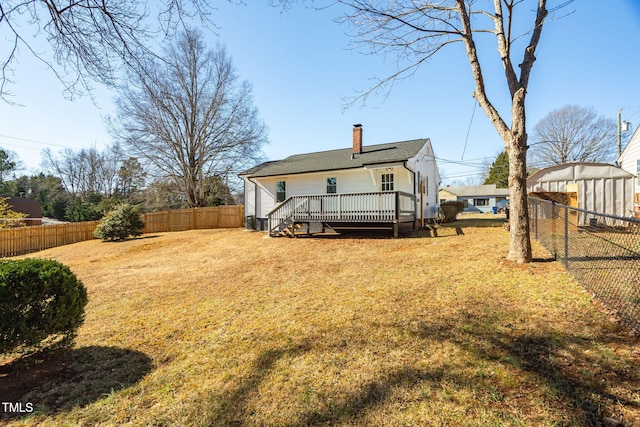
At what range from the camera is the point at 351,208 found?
12.3 metres

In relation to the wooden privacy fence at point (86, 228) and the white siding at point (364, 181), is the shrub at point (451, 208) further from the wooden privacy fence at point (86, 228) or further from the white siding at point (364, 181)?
the wooden privacy fence at point (86, 228)

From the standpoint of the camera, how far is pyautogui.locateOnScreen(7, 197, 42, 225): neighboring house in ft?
109

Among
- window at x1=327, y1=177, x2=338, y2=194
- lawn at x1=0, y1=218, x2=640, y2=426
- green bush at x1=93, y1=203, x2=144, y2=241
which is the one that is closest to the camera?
lawn at x1=0, y1=218, x2=640, y2=426

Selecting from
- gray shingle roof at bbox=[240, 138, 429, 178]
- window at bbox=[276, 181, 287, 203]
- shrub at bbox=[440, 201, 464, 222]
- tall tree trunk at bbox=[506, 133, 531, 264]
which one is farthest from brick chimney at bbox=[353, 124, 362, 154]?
tall tree trunk at bbox=[506, 133, 531, 264]

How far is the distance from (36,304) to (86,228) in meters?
21.2

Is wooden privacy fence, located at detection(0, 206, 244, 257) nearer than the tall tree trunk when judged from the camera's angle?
No

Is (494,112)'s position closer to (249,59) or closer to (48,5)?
(249,59)

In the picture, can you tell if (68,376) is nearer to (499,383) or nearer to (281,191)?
(499,383)

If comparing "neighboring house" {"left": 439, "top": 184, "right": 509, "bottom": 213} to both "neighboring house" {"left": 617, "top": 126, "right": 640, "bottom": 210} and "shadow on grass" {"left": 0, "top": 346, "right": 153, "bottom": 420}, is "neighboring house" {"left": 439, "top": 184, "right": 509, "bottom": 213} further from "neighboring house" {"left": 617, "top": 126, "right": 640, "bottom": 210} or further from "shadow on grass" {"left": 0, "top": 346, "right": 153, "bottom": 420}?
"shadow on grass" {"left": 0, "top": 346, "right": 153, "bottom": 420}

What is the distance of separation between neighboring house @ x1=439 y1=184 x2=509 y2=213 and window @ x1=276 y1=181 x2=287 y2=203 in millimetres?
38678

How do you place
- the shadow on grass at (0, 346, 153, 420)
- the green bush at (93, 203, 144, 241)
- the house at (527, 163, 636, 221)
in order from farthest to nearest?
the green bush at (93, 203, 144, 241)
the house at (527, 163, 636, 221)
the shadow on grass at (0, 346, 153, 420)

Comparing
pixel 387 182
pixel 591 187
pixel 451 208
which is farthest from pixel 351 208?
pixel 591 187

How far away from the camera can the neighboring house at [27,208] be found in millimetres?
33362

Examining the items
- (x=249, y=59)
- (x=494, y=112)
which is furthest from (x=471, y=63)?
(x=249, y=59)
